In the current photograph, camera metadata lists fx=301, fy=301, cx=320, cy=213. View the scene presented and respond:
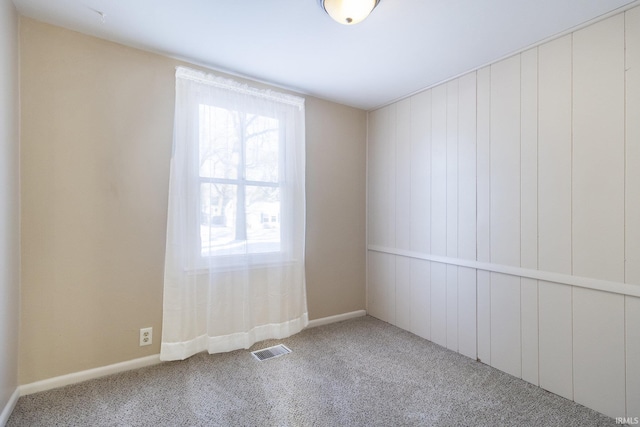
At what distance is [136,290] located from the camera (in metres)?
→ 2.28

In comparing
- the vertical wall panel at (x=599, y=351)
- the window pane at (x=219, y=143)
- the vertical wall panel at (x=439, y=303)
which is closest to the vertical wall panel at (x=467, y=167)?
the vertical wall panel at (x=439, y=303)

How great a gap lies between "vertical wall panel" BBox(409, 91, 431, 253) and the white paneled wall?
12 mm

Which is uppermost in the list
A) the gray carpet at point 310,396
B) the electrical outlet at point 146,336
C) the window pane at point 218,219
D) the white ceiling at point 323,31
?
the white ceiling at point 323,31

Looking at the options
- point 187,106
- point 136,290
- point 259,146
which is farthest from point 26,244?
point 259,146

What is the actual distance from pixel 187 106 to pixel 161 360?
2008 millimetres

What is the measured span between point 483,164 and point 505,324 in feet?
4.14

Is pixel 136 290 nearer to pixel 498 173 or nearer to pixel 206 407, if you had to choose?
pixel 206 407

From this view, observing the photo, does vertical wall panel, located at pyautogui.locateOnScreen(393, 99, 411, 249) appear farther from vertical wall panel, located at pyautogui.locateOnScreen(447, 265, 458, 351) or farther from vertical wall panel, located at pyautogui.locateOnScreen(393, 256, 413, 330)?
vertical wall panel, located at pyautogui.locateOnScreen(447, 265, 458, 351)

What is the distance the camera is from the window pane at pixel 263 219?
2689 millimetres

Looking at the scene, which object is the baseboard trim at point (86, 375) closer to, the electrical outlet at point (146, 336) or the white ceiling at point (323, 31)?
the electrical outlet at point (146, 336)

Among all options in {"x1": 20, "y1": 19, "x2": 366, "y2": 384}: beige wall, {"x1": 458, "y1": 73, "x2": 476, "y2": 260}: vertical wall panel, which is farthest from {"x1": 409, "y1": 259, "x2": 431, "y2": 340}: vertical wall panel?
{"x1": 20, "y1": 19, "x2": 366, "y2": 384}: beige wall

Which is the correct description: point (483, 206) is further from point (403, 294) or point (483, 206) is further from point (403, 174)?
point (403, 294)

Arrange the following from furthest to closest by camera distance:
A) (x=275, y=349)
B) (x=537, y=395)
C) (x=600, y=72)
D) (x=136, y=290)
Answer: (x=275, y=349) < (x=136, y=290) < (x=537, y=395) < (x=600, y=72)

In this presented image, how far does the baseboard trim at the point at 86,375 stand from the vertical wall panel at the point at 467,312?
8.23 feet
